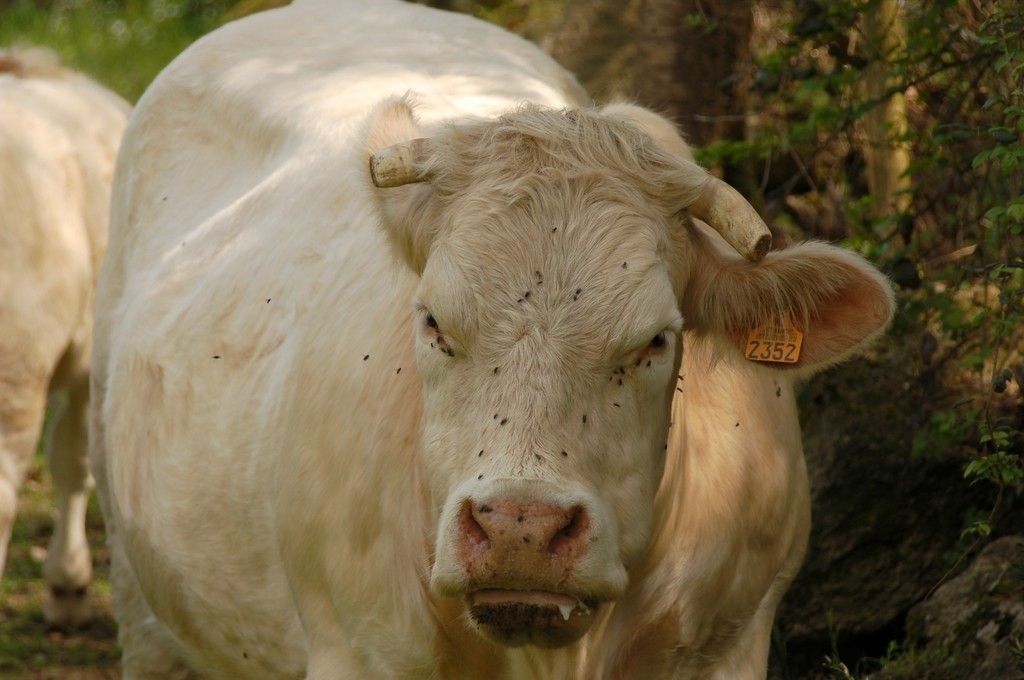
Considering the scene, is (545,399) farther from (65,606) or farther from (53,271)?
(65,606)

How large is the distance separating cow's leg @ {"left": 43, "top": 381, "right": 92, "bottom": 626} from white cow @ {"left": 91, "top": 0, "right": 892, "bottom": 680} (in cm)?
172

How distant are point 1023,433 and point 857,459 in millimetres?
946

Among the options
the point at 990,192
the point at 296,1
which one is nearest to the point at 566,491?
the point at 990,192

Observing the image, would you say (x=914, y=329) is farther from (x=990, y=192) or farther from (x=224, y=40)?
(x=224, y=40)

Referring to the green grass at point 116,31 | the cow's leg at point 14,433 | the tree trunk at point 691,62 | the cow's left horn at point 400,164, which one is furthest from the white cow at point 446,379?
the green grass at point 116,31

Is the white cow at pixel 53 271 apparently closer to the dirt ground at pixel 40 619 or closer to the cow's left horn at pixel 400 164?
the dirt ground at pixel 40 619

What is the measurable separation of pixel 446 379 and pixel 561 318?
0.29m

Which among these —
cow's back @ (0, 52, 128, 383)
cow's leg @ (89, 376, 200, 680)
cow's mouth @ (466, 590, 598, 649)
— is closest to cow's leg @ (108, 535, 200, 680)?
cow's leg @ (89, 376, 200, 680)

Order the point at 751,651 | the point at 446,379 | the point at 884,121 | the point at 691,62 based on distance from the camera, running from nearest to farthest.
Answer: the point at 446,379 < the point at 751,651 < the point at 884,121 < the point at 691,62

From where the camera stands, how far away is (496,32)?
5.08m

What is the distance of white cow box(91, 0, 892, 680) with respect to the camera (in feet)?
9.19

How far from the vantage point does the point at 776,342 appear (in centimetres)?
320

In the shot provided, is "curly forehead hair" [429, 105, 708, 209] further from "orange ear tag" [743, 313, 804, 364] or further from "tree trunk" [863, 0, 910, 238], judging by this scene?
"tree trunk" [863, 0, 910, 238]

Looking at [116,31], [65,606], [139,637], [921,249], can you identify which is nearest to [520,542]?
[139,637]
